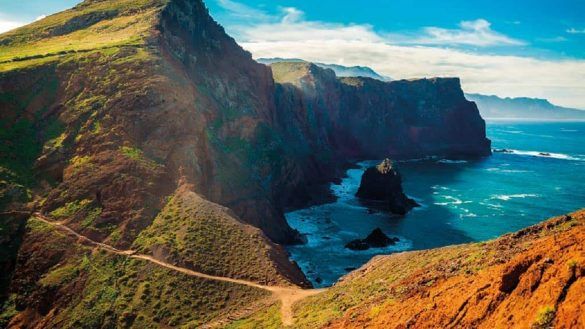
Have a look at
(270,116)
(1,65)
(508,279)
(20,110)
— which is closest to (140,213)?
(20,110)

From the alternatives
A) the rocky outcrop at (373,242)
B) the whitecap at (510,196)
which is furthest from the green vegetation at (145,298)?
the whitecap at (510,196)

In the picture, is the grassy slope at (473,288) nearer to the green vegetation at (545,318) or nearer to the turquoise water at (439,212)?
the green vegetation at (545,318)

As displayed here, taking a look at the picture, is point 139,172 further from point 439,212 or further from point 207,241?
point 439,212

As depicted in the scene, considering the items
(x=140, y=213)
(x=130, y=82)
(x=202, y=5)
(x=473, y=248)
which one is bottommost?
(x=140, y=213)

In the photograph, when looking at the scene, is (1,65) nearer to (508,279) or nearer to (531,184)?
(508,279)

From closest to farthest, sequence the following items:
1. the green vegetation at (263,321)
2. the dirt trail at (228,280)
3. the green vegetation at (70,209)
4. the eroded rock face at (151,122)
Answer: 1. the green vegetation at (263,321)
2. the dirt trail at (228,280)
3. the green vegetation at (70,209)
4. the eroded rock face at (151,122)

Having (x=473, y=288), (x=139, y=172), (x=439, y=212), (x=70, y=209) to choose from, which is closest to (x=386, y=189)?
(x=439, y=212)

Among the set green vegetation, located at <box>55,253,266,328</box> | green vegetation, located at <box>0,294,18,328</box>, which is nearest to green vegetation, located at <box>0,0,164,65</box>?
green vegetation, located at <box>0,294,18,328</box>
